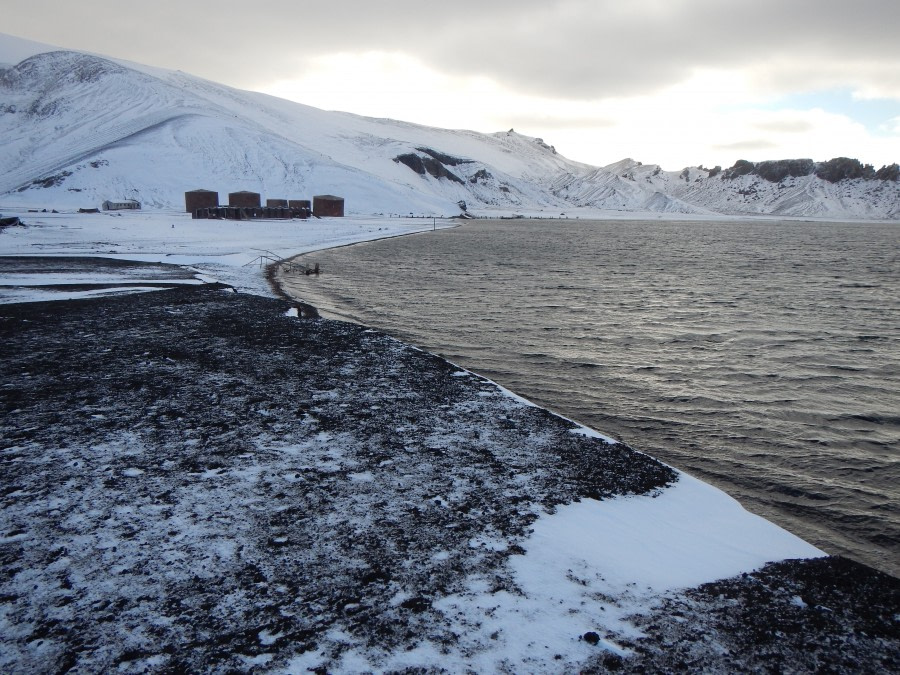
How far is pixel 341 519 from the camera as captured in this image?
725 centimetres

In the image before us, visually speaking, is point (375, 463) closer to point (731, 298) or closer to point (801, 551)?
point (801, 551)

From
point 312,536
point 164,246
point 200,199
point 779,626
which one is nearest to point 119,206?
point 200,199

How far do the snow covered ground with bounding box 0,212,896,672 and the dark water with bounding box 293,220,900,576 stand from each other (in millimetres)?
2051

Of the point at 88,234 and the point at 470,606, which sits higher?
the point at 88,234

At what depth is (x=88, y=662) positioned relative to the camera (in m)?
4.87

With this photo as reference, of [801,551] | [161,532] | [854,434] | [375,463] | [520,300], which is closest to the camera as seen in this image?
[161,532]

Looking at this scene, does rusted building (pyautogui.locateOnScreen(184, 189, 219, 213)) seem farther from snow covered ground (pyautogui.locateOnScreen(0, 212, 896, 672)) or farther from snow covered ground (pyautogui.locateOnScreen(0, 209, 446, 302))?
snow covered ground (pyautogui.locateOnScreen(0, 212, 896, 672))

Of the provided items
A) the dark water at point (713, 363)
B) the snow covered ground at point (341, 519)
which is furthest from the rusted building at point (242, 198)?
the snow covered ground at point (341, 519)

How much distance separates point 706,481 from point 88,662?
30.7 feet

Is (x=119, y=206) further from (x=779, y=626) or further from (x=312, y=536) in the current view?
(x=779, y=626)

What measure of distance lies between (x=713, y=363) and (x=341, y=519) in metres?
15.2

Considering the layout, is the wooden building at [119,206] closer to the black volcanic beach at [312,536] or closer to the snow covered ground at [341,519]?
the snow covered ground at [341,519]

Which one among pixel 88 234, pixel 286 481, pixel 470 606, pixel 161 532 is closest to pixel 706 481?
pixel 470 606

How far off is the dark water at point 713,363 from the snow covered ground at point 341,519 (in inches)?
80.8
